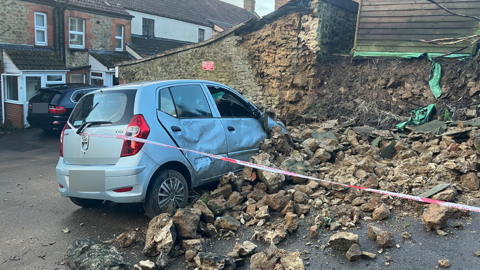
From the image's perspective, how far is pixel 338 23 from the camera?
12.0 m

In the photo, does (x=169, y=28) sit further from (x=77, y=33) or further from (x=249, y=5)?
(x=249, y=5)

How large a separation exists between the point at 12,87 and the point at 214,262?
1682 cm

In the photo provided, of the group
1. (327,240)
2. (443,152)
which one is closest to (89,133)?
(327,240)

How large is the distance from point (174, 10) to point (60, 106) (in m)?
16.6

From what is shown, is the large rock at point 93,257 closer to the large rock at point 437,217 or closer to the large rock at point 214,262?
the large rock at point 214,262

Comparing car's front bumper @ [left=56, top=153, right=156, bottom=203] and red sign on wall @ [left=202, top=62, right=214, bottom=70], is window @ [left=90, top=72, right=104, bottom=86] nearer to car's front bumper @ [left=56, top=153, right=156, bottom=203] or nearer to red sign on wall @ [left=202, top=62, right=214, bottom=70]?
red sign on wall @ [left=202, top=62, right=214, bottom=70]

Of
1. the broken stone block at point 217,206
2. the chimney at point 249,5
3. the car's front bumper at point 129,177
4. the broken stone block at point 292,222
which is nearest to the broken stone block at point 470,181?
the broken stone block at point 292,222

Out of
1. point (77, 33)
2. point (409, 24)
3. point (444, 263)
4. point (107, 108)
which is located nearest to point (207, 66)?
point (409, 24)

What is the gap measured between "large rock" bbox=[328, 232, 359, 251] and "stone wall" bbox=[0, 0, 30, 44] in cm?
1734

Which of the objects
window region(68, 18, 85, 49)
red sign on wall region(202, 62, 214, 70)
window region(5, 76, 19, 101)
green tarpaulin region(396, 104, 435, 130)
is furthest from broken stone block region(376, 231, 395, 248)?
window region(68, 18, 85, 49)

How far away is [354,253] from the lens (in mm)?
3611

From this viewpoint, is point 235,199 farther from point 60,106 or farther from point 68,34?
point 68,34

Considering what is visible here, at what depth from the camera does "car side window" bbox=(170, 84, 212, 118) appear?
5.04m

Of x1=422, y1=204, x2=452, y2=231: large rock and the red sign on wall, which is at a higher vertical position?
the red sign on wall
